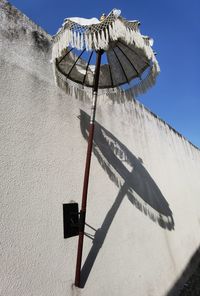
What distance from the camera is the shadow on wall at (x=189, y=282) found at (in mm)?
3281

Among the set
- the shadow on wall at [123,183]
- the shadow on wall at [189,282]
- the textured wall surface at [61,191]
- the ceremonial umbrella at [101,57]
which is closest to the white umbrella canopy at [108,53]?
the ceremonial umbrella at [101,57]

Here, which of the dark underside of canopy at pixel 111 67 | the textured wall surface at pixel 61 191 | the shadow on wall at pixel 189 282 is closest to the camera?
the textured wall surface at pixel 61 191

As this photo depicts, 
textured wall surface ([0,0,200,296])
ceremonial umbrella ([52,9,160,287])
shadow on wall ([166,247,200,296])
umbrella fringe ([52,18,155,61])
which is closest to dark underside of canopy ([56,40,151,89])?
ceremonial umbrella ([52,9,160,287])

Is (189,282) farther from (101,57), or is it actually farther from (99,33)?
(99,33)

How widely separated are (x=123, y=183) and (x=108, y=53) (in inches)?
60.8

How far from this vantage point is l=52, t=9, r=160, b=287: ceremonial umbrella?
70.3 inches

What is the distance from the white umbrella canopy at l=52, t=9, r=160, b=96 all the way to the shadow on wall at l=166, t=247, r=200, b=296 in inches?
106

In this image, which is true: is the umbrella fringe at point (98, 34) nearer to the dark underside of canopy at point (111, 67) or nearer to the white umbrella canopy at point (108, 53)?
the white umbrella canopy at point (108, 53)

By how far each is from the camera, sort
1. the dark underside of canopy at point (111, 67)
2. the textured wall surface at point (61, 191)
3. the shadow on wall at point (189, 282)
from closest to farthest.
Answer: the textured wall surface at point (61, 191), the dark underside of canopy at point (111, 67), the shadow on wall at point (189, 282)

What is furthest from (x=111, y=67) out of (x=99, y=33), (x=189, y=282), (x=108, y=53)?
(x=189, y=282)

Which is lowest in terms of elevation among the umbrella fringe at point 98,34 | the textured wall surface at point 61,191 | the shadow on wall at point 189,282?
the shadow on wall at point 189,282

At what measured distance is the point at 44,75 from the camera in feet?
7.59

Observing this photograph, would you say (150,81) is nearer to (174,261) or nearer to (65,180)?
(65,180)

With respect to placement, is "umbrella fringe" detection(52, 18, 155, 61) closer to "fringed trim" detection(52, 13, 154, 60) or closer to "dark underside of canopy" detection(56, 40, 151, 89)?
"fringed trim" detection(52, 13, 154, 60)
